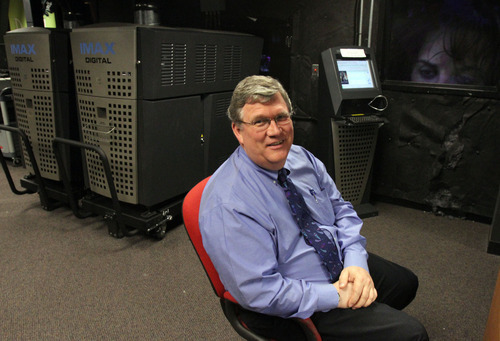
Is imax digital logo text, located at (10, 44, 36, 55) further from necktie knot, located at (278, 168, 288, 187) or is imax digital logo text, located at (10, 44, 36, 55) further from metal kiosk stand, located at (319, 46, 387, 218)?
necktie knot, located at (278, 168, 288, 187)

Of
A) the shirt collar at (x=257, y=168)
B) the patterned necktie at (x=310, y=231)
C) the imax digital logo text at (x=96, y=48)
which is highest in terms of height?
the imax digital logo text at (x=96, y=48)

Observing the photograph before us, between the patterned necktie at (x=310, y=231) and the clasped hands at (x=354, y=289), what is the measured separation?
1.8 inches

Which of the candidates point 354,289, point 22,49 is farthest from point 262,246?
point 22,49

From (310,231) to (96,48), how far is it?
1845 millimetres

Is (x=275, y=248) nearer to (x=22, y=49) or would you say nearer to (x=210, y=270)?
(x=210, y=270)

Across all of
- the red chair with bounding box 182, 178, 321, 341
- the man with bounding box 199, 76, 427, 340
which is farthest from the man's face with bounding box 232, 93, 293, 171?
the red chair with bounding box 182, 178, 321, 341

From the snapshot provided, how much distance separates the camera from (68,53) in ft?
8.89

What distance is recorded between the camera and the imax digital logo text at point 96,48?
2.34m

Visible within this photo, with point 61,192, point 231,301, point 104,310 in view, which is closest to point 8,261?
point 61,192

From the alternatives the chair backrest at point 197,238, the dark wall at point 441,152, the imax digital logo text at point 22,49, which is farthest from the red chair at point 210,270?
the dark wall at point 441,152

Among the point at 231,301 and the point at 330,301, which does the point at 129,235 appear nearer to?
the point at 231,301

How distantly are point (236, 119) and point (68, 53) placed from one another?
1979 mm

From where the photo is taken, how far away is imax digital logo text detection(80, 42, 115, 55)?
7.66 ft

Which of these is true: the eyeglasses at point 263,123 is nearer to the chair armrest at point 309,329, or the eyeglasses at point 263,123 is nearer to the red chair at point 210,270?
the red chair at point 210,270
